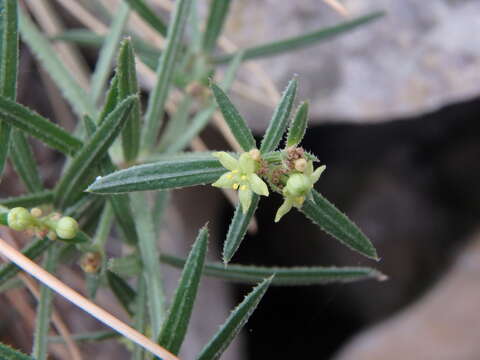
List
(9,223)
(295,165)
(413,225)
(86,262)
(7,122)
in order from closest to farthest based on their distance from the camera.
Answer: (295,165) < (9,223) < (7,122) < (86,262) < (413,225)

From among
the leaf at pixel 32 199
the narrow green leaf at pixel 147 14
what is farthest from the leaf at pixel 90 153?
the narrow green leaf at pixel 147 14

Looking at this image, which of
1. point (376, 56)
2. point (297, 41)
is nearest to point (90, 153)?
point (297, 41)

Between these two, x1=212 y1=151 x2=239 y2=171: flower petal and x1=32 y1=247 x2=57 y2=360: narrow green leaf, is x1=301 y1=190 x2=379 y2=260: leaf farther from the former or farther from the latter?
x1=32 y1=247 x2=57 y2=360: narrow green leaf

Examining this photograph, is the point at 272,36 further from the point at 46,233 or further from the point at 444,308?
the point at 46,233

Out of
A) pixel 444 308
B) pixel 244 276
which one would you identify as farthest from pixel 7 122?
pixel 444 308

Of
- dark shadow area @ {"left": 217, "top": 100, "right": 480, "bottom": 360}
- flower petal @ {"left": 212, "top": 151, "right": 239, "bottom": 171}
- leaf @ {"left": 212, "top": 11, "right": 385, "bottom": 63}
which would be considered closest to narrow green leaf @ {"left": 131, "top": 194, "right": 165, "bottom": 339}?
flower petal @ {"left": 212, "top": 151, "right": 239, "bottom": 171}

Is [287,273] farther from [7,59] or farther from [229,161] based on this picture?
[7,59]
